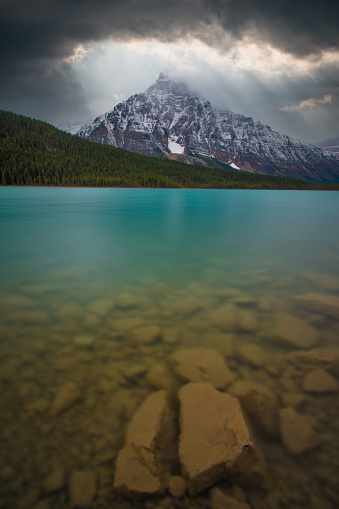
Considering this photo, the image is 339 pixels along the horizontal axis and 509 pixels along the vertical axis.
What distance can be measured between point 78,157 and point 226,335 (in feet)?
578

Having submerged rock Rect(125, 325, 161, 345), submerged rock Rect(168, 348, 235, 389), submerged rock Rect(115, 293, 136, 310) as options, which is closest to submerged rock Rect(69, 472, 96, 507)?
submerged rock Rect(168, 348, 235, 389)

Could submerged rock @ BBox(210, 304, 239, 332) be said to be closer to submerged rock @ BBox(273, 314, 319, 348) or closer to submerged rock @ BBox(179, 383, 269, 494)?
submerged rock @ BBox(273, 314, 319, 348)

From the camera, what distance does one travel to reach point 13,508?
285 cm

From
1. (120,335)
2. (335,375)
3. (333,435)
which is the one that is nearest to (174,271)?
(120,335)

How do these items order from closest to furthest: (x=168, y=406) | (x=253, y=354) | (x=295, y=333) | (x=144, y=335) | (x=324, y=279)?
(x=168, y=406)
(x=253, y=354)
(x=144, y=335)
(x=295, y=333)
(x=324, y=279)

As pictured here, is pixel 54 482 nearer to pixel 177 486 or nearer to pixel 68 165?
pixel 177 486

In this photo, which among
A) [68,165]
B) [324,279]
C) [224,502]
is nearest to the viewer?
[224,502]

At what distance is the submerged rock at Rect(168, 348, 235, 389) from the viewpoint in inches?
191

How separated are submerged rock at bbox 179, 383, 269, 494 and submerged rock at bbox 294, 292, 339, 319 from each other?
5.17 metres

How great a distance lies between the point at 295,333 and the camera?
6559mm

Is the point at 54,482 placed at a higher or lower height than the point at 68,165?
lower

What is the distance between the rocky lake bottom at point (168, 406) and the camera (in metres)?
3.07

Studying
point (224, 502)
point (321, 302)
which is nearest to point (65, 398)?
point (224, 502)

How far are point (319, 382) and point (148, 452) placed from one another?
3.39m
